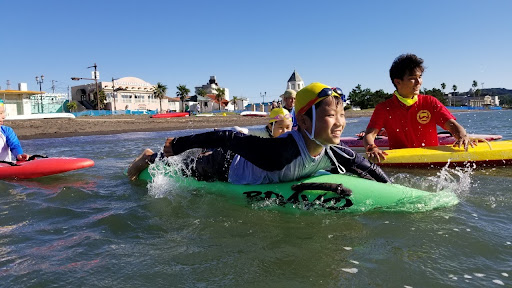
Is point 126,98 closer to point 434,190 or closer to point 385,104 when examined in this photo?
point 385,104

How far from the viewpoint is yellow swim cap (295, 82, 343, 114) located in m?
3.24

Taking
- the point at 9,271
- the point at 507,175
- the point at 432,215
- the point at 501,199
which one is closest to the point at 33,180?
the point at 9,271

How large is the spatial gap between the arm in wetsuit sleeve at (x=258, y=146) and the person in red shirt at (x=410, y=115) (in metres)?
1.98

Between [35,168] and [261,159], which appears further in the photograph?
[35,168]

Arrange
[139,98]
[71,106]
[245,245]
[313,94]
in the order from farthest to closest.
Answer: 1. [139,98]
2. [71,106]
3. [313,94]
4. [245,245]

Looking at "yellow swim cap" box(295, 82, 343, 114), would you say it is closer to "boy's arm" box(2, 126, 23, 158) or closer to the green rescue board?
the green rescue board

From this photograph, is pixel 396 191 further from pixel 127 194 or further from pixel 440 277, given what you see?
pixel 127 194

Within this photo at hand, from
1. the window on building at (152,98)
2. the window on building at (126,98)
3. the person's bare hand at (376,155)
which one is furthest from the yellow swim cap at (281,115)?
the window on building at (152,98)

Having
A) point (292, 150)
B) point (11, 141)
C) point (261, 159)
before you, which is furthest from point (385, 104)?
point (11, 141)

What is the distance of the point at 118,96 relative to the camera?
225ft

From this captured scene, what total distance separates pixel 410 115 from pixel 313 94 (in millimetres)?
3637

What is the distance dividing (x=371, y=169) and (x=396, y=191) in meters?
0.50

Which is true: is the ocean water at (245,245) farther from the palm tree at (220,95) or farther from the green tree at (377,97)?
the green tree at (377,97)

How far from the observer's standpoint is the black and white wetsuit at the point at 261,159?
12.2 feet
